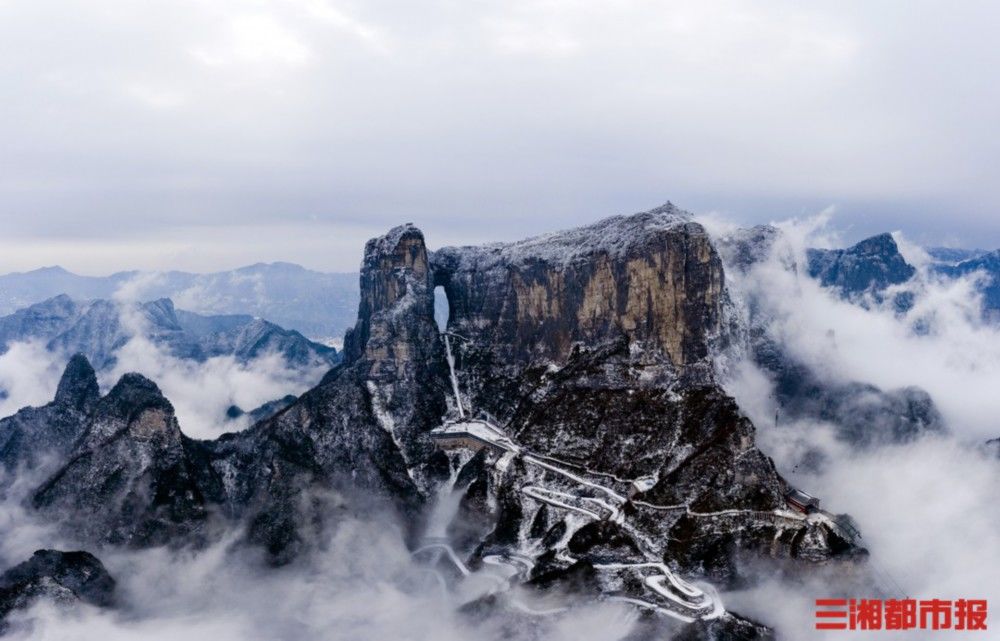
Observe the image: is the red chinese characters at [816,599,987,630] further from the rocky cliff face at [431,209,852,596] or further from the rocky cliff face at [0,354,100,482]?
the rocky cliff face at [0,354,100,482]

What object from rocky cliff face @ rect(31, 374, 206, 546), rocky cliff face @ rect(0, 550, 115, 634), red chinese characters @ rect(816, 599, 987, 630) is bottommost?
red chinese characters @ rect(816, 599, 987, 630)

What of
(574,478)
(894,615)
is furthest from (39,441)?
(894,615)

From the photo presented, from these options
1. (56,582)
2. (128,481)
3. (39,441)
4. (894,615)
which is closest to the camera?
(894,615)

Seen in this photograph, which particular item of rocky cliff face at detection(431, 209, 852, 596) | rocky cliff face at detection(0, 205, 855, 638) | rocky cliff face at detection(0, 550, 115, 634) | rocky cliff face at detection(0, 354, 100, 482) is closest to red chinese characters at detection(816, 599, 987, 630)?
rocky cliff face at detection(0, 205, 855, 638)

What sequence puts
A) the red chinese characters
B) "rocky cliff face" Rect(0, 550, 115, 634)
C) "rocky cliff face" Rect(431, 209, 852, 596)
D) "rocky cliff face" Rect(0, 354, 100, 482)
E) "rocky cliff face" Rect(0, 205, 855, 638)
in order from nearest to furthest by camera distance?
the red chinese characters, "rocky cliff face" Rect(0, 550, 115, 634), "rocky cliff face" Rect(0, 205, 855, 638), "rocky cliff face" Rect(431, 209, 852, 596), "rocky cliff face" Rect(0, 354, 100, 482)

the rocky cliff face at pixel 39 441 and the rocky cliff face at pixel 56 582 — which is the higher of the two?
the rocky cliff face at pixel 39 441

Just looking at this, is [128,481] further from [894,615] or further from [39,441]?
[894,615]

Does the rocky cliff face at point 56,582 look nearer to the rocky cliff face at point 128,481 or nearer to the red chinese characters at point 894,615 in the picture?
the rocky cliff face at point 128,481

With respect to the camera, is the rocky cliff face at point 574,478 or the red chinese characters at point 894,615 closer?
the red chinese characters at point 894,615

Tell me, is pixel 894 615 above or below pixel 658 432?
below

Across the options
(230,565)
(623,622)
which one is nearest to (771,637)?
(623,622)

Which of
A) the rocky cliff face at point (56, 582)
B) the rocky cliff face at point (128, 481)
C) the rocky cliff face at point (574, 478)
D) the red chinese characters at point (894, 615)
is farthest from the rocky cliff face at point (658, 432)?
the rocky cliff face at point (56, 582)

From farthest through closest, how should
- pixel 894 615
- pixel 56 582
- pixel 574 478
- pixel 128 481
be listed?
pixel 574 478 < pixel 128 481 < pixel 56 582 < pixel 894 615
